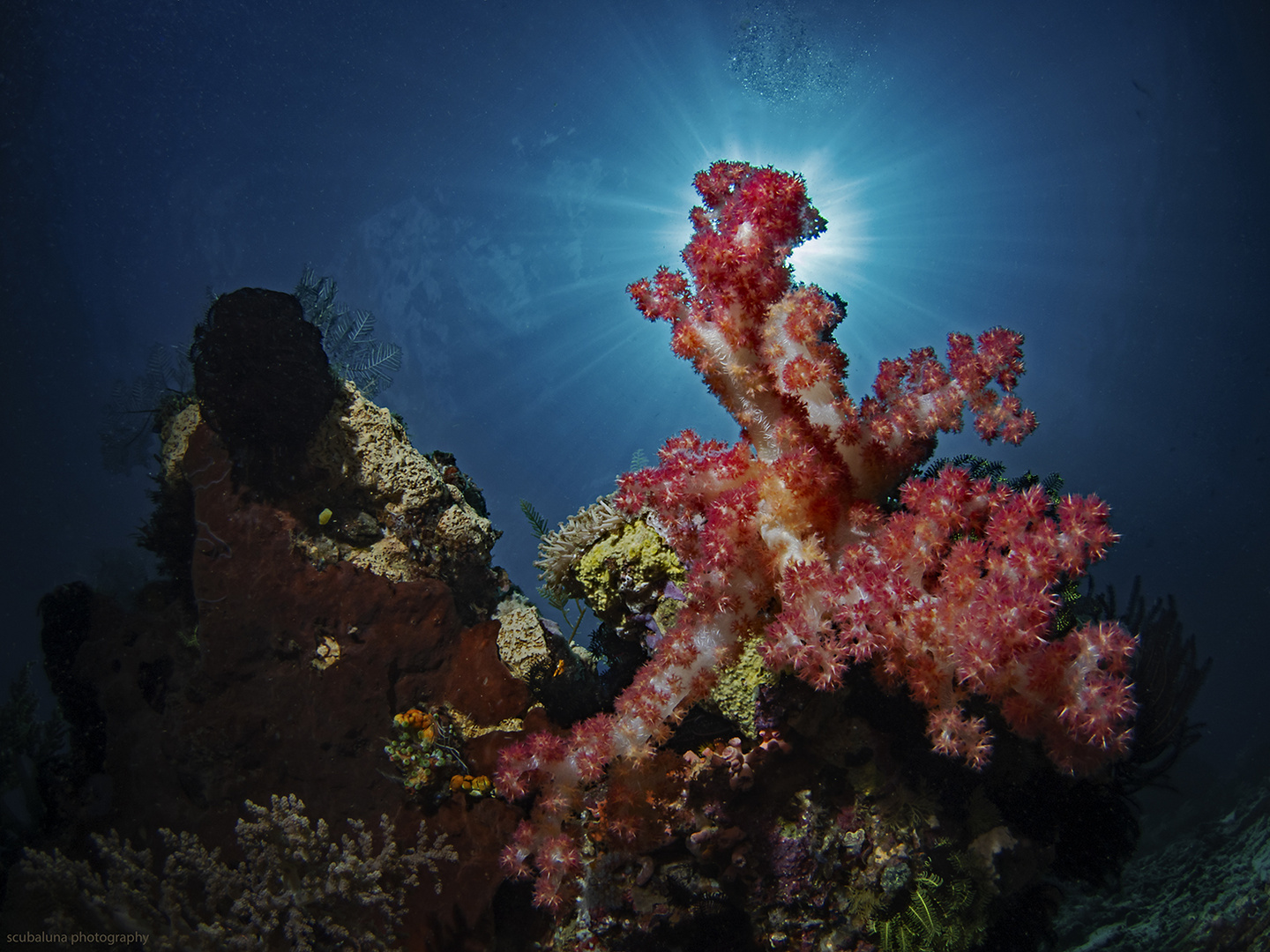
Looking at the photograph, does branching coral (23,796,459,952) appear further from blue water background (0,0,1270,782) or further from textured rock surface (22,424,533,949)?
blue water background (0,0,1270,782)

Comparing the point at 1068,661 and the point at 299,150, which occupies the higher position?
the point at 299,150

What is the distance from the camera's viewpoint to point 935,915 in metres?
3.15

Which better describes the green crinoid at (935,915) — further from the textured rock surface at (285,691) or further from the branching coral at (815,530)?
the textured rock surface at (285,691)

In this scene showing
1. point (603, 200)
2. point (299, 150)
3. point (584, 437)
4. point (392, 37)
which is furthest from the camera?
point (584, 437)

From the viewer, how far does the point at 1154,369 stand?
44375mm

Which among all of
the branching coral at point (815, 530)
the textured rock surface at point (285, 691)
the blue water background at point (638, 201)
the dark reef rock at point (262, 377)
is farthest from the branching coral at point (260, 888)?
the blue water background at point (638, 201)

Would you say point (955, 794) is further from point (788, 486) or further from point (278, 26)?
point (278, 26)

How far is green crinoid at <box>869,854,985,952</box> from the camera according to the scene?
3098 mm

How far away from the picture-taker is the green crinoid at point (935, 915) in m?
3.10

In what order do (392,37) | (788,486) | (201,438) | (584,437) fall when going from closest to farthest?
(788,486) < (201,438) < (392,37) < (584,437)

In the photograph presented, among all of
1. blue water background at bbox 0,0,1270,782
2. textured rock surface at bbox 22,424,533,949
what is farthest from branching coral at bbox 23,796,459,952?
blue water background at bbox 0,0,1270,782

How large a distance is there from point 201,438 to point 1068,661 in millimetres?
6274

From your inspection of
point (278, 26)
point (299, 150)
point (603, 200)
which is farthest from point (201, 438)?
point (299, 150)

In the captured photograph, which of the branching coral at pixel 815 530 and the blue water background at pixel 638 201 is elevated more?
the blue water background at pixel 638 201
